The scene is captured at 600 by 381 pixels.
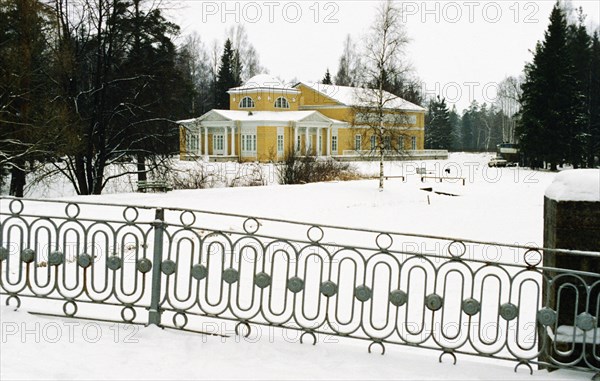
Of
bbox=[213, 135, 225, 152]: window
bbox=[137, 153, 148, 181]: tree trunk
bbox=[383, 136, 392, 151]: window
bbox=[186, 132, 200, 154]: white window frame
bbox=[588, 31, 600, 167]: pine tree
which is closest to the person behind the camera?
bbox=[137, 153, 148, 181]: tree trunk

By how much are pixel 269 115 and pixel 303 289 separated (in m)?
45.6

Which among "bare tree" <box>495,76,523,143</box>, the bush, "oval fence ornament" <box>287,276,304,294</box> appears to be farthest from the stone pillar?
"bare tree" <box>495,76,523,143</box>

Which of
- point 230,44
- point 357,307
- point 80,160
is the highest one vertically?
point 230,44

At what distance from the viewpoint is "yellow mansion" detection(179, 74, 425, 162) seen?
48.2 meters

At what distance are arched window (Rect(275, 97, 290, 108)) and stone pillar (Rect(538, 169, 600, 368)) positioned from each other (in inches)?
1870

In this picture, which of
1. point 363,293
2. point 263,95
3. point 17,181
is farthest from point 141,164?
point 263,95

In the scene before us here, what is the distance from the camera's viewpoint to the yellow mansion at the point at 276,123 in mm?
48219

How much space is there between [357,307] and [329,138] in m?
43.0

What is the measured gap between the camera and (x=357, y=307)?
33.2 ft

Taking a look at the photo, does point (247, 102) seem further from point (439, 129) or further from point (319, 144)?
point (439, 129)

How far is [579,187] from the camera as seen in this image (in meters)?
4.34

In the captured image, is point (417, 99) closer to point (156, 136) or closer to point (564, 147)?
point (564, 147)

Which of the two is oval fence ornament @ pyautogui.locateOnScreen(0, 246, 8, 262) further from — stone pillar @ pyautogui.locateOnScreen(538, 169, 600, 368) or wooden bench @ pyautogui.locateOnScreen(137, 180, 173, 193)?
wooden bench @ pyautogui.locateOnScreen(137, 180, 173, 193)

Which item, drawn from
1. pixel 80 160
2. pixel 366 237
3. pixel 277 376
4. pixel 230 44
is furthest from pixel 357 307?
pixel 230 44
